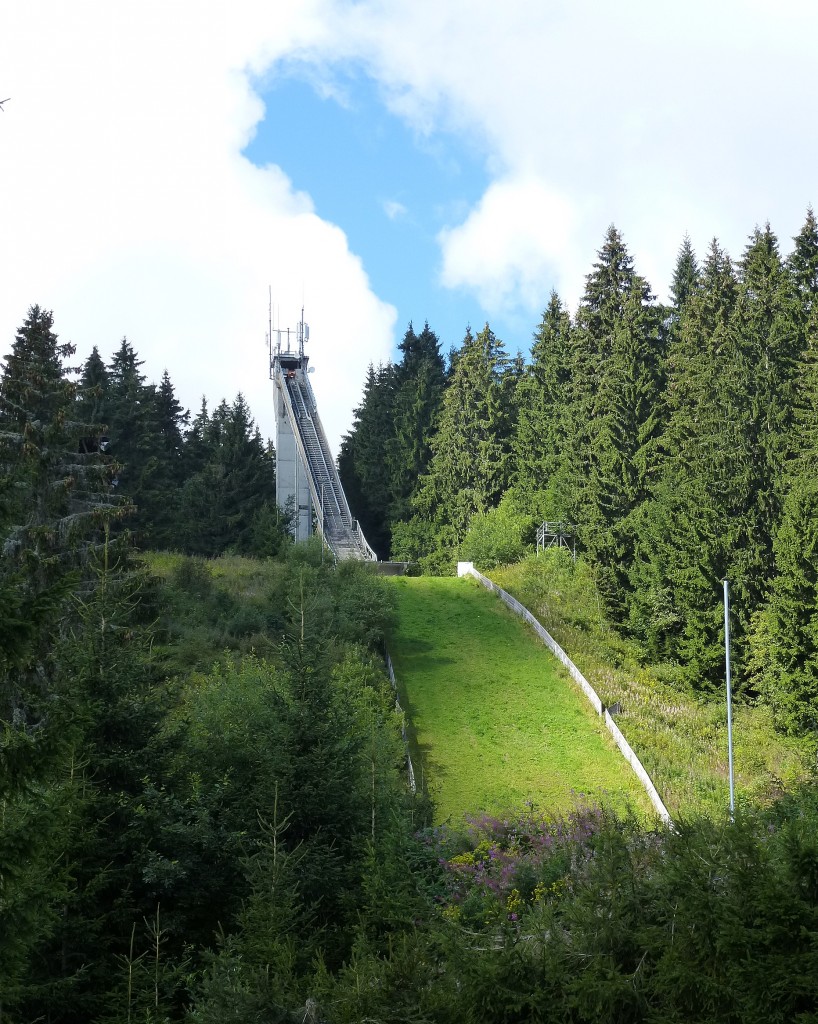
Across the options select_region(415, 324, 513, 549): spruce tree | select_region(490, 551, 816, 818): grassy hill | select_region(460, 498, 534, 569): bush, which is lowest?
select_region(490, 551, 816, 818): grassy hill

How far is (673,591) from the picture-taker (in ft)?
124

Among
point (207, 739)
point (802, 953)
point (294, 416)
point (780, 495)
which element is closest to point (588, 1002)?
point (802, 953)

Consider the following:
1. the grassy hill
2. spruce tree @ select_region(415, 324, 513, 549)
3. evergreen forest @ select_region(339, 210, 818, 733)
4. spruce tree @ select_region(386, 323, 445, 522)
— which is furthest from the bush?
spruce tree @ select_region(386, 323, 445, 522)

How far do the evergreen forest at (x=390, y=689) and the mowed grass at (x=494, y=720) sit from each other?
5.79 ft

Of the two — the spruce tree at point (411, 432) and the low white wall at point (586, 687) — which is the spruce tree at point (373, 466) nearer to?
the spruce tree at point (411, 432)

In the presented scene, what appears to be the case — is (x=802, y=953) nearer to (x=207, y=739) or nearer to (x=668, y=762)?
(x=207, y=739)

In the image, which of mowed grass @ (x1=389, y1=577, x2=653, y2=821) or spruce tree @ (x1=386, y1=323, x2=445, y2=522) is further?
spruce tree @ (x1=386, y1=323, x2=445, y2=522)

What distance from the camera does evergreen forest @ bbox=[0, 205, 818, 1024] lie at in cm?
829

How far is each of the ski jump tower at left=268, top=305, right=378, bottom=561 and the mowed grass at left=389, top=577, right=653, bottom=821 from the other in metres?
11.7

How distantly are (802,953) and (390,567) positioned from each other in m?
44.9

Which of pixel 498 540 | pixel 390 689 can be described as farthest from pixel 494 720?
pixel 498 540

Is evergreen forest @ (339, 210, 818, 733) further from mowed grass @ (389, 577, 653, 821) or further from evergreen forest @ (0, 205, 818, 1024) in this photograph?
mowed grass @ (389, 577, 653, 821)

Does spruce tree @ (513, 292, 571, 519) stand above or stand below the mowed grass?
above

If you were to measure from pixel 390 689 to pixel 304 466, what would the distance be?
2774 centimetres
